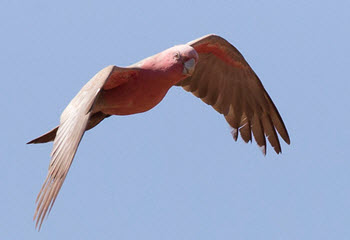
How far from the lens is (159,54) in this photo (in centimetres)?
1098

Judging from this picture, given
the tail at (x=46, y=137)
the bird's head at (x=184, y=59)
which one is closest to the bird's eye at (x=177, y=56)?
the bird's head at (x=184, y=59)

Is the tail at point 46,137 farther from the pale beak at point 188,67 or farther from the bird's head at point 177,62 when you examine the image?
the pale beak at point 188,67

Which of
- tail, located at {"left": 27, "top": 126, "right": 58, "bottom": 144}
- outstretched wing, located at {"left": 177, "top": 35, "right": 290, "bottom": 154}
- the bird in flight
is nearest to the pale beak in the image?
the bird in flight

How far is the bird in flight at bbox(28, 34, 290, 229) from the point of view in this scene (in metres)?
9.58

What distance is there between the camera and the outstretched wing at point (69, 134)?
9211 millimetres

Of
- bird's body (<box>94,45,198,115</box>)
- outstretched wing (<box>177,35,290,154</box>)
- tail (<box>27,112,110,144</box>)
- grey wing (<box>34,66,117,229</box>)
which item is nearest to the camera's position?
grey wing (<box>34,66,117,229</box>)

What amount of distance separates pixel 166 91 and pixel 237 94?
2.14 metres

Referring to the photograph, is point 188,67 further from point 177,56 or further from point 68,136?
point 68,136

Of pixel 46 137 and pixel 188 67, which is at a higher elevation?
pixel 188 67

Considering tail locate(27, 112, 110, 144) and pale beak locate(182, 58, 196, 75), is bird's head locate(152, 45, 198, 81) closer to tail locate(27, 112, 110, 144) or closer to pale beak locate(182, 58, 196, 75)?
pale beak locate(182, 58, 196, 75)

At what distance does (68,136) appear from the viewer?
9.65 metres

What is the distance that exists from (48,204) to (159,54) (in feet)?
9.00

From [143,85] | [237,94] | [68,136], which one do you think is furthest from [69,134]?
[237,94]

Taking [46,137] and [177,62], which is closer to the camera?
[177,62]
